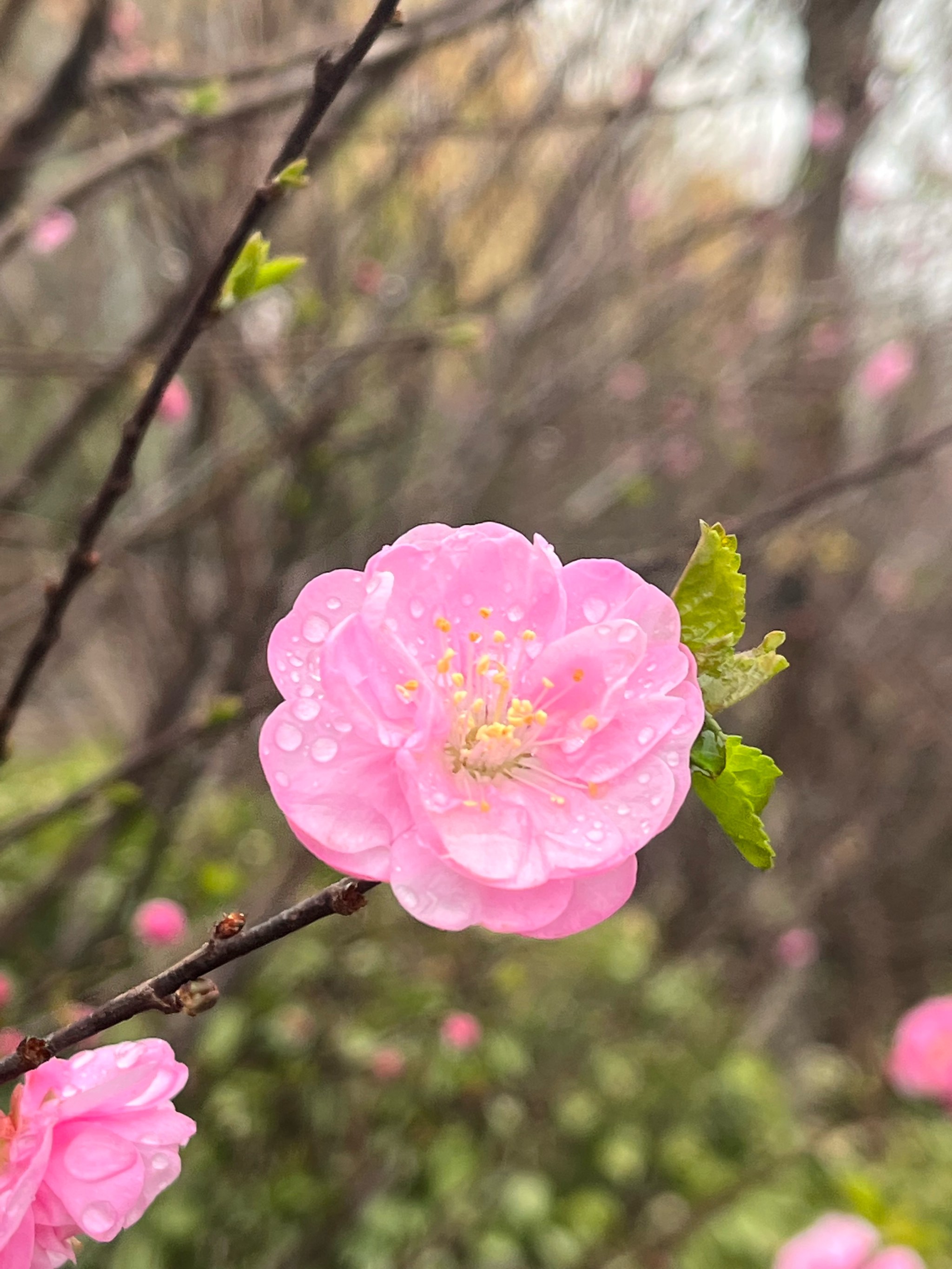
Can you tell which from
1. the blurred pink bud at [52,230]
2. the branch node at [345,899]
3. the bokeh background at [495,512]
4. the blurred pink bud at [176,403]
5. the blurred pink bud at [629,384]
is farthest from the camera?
the blurred pink bud at [629,384]

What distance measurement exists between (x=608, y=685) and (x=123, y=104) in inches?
59.3

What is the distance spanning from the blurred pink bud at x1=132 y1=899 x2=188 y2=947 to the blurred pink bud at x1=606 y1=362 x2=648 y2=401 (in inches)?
96.2

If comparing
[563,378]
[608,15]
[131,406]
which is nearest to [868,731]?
[563,378]

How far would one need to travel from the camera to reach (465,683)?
1.73 ft

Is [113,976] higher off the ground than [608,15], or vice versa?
[608,15]

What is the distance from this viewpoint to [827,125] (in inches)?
98.7

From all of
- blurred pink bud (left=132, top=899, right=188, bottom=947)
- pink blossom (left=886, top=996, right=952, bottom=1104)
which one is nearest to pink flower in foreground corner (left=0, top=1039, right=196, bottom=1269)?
blurred pink bud (left=132, top=899, right=188, bottom=947)

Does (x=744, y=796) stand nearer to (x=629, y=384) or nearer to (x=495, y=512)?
(x=495, y=512)

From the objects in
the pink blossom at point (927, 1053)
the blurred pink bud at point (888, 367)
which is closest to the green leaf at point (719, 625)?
the pink blossom at point (927, 1053)

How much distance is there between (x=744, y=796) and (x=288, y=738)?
226mm

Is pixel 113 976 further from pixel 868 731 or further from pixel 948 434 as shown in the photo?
pixel 868 731

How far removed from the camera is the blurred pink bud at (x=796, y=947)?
3441 millimetres

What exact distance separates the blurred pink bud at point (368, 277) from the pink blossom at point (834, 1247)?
2.16 m

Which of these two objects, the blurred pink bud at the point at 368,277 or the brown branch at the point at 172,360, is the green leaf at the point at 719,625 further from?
the blurred pink bud at the point at 368,277
